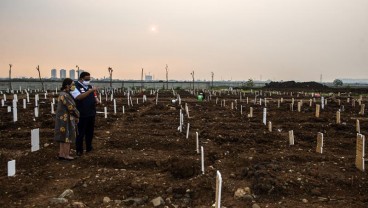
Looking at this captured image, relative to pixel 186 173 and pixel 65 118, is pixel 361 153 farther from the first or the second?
pixel 65 118

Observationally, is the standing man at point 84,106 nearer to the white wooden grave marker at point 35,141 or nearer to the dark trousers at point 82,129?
the dark trousers at point 82,129

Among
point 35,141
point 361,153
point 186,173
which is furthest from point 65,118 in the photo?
point 361,153

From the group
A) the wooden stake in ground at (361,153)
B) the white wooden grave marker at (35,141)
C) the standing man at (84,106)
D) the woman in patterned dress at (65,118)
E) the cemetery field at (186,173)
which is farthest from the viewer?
the white wooden grave marker at (35,141)

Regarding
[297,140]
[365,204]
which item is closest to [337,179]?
[365,204]

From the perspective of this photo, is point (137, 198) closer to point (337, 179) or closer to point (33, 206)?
point (33, 206)

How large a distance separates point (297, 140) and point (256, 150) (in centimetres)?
210

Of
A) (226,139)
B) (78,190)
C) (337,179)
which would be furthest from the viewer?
(226,139)

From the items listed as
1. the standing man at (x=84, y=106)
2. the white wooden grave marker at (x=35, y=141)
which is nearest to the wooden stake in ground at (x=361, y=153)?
the standing man at (x=84, y=106)

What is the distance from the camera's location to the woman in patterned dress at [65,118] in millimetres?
6969

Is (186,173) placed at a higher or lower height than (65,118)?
lower

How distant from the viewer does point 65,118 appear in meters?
7.05

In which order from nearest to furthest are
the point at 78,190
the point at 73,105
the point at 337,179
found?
the point at 78,190 → the point at 337,179 → the point at 73,105

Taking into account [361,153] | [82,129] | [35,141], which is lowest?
[35,141]

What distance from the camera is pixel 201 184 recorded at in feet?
17.7
